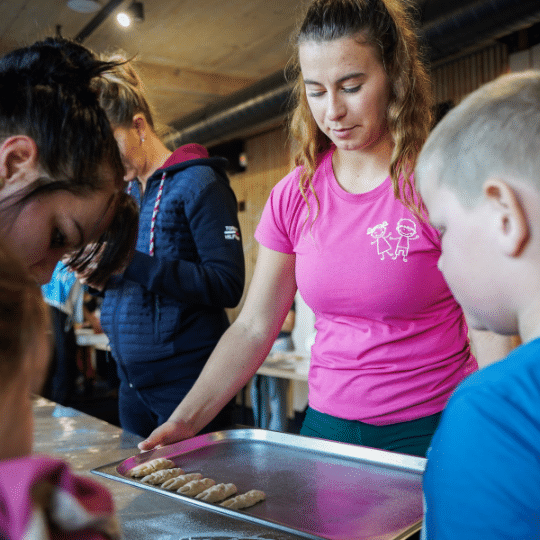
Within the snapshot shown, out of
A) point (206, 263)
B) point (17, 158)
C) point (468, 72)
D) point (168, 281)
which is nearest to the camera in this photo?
point (17, 158)

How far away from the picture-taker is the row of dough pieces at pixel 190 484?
995mm

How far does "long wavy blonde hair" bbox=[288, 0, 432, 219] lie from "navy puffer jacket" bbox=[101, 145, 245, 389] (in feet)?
1.41

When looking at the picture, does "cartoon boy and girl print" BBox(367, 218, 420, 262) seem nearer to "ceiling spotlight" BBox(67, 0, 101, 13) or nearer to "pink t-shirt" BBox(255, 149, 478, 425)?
"pink t-shirt" BBox(255, 149, 478, 425)

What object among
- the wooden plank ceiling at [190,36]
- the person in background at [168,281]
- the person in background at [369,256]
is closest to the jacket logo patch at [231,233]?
the person in background at [168,281]

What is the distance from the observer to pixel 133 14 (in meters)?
3.90

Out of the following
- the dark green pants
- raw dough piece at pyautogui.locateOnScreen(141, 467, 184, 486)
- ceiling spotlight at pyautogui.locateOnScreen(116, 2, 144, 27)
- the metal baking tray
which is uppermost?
ceiling spotlight at pyautogui.locateOnScreen(116, 2, 144, 27)

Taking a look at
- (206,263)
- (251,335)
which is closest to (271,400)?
(206,263)

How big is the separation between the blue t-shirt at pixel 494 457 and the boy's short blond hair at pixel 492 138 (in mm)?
186

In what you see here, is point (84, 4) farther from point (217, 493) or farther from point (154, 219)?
point (217, 493)

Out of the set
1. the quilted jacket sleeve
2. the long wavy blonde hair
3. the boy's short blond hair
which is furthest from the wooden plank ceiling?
the boy's short blond hair

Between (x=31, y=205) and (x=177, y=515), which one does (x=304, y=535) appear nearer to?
(x=177, y=515)

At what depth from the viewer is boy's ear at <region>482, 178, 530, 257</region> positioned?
0.64 metres

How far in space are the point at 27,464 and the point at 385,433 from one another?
3.02 feet

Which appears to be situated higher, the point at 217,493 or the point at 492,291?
the point at 492,291
